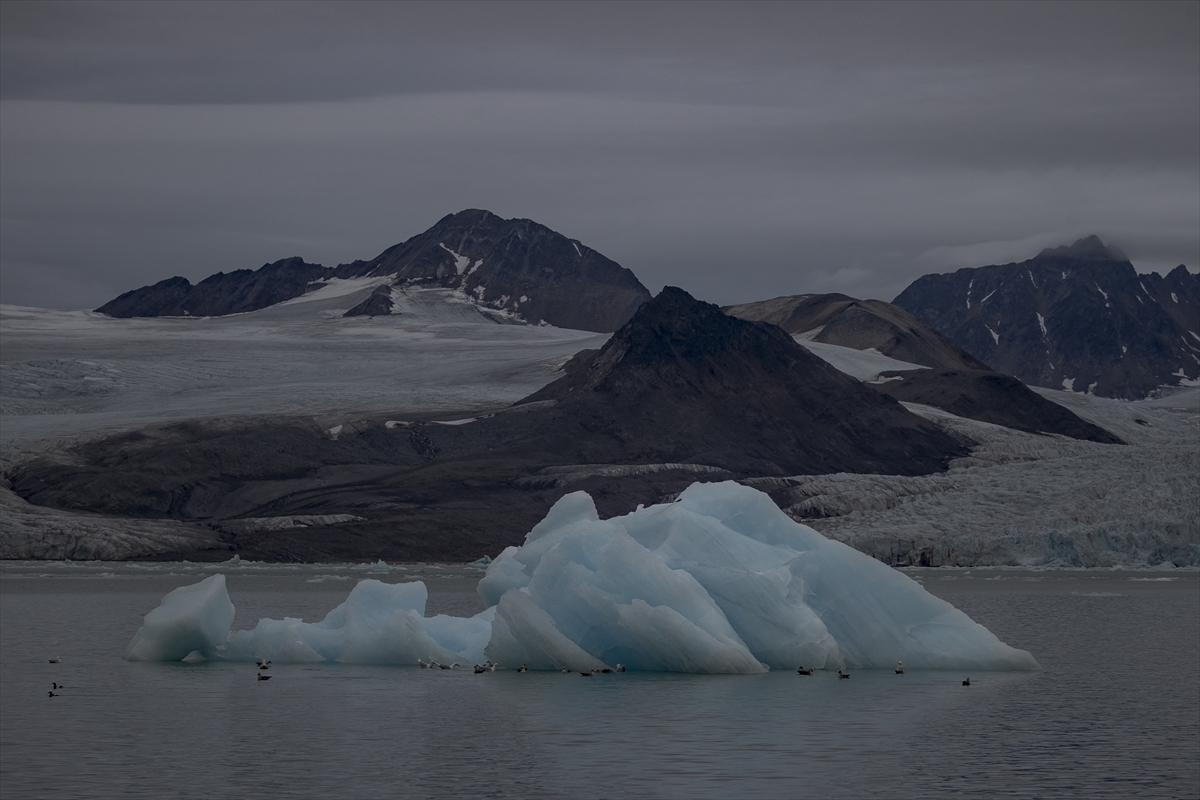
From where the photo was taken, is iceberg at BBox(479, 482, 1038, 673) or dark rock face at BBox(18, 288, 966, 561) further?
dark rock face at BBox(18, 288, 966, 561)

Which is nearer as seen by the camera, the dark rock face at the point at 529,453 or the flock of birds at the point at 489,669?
the flock of birds at the point at 489,669

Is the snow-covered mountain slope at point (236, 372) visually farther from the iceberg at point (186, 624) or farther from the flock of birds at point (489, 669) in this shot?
the flock of birds at point (489, 669)

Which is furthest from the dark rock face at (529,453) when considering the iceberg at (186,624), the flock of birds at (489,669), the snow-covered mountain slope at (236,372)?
the flock of birds at (489,669)

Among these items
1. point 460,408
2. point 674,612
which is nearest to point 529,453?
point 460,408

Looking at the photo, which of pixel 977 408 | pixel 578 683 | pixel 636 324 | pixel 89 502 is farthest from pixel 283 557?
pixel 977 408

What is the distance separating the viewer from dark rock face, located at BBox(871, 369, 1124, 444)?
A: 458 feet

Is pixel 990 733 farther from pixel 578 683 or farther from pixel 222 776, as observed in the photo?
pixel 222 776

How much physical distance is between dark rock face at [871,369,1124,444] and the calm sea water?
10418 centimetres

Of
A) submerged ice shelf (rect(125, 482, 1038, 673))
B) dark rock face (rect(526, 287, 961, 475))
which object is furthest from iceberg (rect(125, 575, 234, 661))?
dark rock face (rect(526, 287, 961, 475))

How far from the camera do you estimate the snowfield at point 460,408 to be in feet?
254

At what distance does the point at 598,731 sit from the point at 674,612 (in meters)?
5.01

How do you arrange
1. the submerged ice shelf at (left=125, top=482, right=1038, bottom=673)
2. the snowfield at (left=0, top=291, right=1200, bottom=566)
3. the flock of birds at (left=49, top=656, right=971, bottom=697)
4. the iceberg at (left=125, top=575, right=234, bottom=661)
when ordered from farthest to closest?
the snowfield at (left=0, top=291, right=1200, bottom=566)
the iceberg at (left=125, top=575, right=234, bottom=661)
the flock of birds at (left=49, top=656, right=971, bottom=697)
the submerged ice shelf at (left=125, top=482, right=1038, bottom=673)

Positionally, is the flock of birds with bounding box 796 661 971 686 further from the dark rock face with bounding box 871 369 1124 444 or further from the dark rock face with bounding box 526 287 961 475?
the dark rock face with bounding box 871 369 1124 444

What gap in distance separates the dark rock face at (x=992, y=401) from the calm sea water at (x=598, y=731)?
104177 mm
